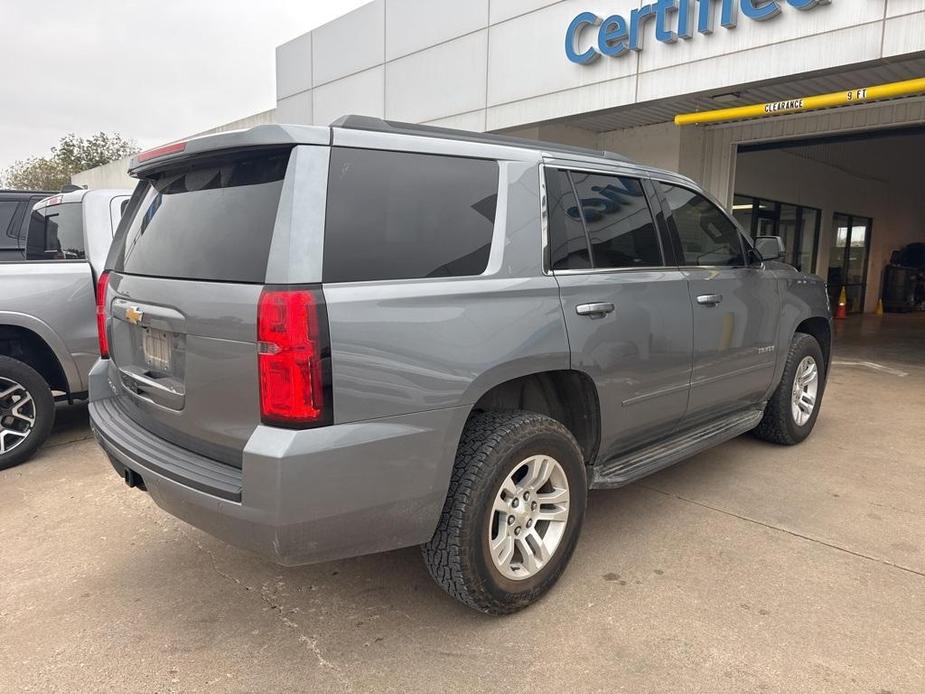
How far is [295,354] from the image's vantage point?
2062mm

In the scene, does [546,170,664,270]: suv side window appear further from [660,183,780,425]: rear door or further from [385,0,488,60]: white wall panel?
[385,0,488,60]: white wall panel

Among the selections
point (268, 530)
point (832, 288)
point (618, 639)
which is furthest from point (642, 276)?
point (832, 288)

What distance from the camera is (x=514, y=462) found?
8.49 feet

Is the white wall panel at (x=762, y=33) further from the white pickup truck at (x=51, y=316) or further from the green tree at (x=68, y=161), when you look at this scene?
the green tree at (x=68, y=161)

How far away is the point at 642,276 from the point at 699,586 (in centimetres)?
150

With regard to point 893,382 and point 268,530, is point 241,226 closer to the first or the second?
point 268,530

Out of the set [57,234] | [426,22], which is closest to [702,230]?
[57,234]

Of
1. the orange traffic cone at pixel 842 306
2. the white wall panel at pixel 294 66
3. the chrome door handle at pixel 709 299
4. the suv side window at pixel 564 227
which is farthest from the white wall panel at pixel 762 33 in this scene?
the orange traffic cone at pixel 842 306

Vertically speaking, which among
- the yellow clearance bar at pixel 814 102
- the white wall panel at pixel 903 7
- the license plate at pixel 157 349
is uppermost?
the white wall panel at pixel 903 7

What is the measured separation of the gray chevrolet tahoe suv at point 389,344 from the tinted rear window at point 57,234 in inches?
85.7

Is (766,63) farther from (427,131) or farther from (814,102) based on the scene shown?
(427,131)

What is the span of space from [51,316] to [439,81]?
775 cm

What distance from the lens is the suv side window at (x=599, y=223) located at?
2920 millimetres

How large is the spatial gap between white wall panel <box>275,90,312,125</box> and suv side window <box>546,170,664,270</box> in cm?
1150
